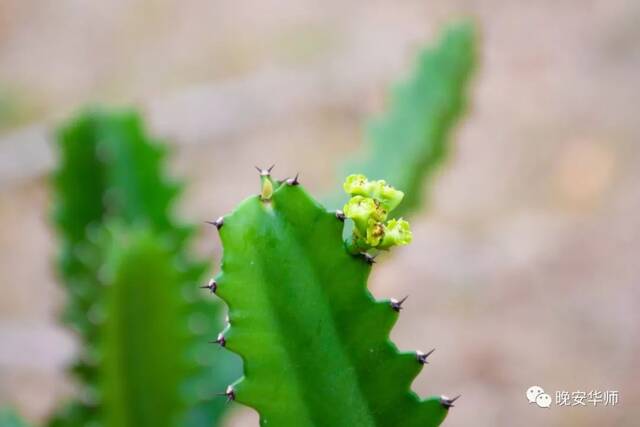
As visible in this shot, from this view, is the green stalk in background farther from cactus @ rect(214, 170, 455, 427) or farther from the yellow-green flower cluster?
the yellow-green flower cluster

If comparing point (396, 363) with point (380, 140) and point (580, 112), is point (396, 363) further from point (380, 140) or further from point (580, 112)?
point (580, 112)

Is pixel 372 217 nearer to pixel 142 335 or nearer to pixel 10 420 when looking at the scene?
pixel 142 335

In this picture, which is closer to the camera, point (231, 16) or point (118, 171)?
point (118, 171)

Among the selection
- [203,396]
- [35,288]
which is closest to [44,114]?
[35,288]

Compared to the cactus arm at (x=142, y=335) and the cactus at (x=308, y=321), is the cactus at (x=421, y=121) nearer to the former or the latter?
the cactus arm at (x=142, y=335)

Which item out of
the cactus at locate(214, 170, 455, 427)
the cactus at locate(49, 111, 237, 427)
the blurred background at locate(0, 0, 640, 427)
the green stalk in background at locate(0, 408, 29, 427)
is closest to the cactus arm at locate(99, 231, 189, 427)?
the cactus at locate(49, 111, 237, 427)

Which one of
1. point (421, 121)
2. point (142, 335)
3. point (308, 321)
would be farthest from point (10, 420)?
point (308, 321)

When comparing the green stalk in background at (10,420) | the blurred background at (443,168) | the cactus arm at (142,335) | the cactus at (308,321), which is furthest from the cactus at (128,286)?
the blurred background at (443,168)
